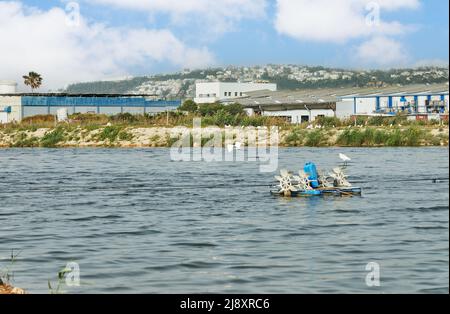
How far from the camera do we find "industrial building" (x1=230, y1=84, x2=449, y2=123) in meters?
112

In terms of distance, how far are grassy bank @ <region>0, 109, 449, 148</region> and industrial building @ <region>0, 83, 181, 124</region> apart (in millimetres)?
3527

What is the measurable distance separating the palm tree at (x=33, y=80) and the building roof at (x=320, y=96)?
96.5 ft

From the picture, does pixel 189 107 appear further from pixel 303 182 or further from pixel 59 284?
pixel 59 284

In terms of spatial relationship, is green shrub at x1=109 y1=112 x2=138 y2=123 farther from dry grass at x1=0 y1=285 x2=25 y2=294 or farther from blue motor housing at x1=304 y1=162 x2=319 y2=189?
dry grass at x1=0 y1=285 x2=25 y2=294

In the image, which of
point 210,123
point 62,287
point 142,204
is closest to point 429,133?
point 210,123

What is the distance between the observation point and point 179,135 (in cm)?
9138

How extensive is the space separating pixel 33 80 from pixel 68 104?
16221 millimetres

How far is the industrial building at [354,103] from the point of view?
112m

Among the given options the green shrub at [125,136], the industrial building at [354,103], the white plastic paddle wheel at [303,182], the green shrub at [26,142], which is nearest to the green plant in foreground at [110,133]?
the green shrub at [125,136]

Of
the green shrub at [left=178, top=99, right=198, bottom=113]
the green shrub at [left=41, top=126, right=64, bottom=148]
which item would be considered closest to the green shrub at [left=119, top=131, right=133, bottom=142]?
the green shrub at [left=41, top=126, right=64, bottom=148]

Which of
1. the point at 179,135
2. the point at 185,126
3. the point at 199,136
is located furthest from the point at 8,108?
the point at 199,136

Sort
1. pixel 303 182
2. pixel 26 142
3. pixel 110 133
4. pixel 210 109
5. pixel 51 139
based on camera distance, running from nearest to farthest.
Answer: pixel 303 182, pixel 110 133, pixel 51 139, pixel 26 142, pixel 210 109

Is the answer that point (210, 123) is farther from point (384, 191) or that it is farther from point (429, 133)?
point (384, 191)

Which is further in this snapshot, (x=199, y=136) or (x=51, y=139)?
(x=51, y=139)
